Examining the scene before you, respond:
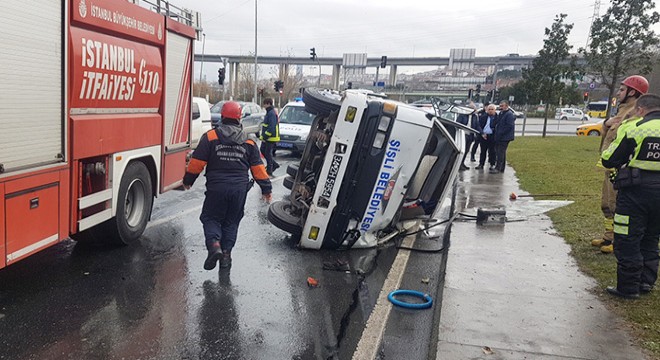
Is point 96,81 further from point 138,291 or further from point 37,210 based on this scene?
point 138,291

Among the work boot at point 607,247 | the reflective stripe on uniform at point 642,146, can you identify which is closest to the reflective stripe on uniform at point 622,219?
the reflective stripe on uniform at point 642,146

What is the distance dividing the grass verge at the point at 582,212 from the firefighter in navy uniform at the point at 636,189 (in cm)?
27

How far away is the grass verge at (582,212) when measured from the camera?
172 inches

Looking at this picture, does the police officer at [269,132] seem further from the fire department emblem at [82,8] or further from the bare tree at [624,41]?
the bare tree at [624,41]

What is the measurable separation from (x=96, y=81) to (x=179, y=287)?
2.06m

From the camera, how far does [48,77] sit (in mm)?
4395

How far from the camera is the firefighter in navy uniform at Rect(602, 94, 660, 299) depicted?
453 centimetres

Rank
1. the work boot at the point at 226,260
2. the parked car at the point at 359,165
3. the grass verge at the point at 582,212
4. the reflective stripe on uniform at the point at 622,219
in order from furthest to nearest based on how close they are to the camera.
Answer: the parked car at the point at 359,165
the work boot at the point at 226,260
the reflective stripe on uniform at the point at 622,219
the grass verge at the point at 582,212

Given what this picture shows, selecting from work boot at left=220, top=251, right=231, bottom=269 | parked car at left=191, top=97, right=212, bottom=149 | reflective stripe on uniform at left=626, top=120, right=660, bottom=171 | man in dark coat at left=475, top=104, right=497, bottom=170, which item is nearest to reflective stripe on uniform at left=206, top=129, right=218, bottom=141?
work boot at left=220, top=251, right=231, bottom=269

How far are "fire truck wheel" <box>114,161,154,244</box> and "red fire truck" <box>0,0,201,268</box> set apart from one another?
0.01 metres

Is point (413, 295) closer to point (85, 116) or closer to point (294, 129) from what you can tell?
point (85, 116)

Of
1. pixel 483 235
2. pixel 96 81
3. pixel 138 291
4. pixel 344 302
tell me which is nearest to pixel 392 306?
pixel 344 302

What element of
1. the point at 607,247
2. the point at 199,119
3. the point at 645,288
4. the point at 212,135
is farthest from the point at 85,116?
the point at 199,119

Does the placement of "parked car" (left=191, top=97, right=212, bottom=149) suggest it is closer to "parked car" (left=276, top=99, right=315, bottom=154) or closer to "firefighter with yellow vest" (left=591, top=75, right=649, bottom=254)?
"parked car" (left=276, top=99, right=315, bottom=154)
